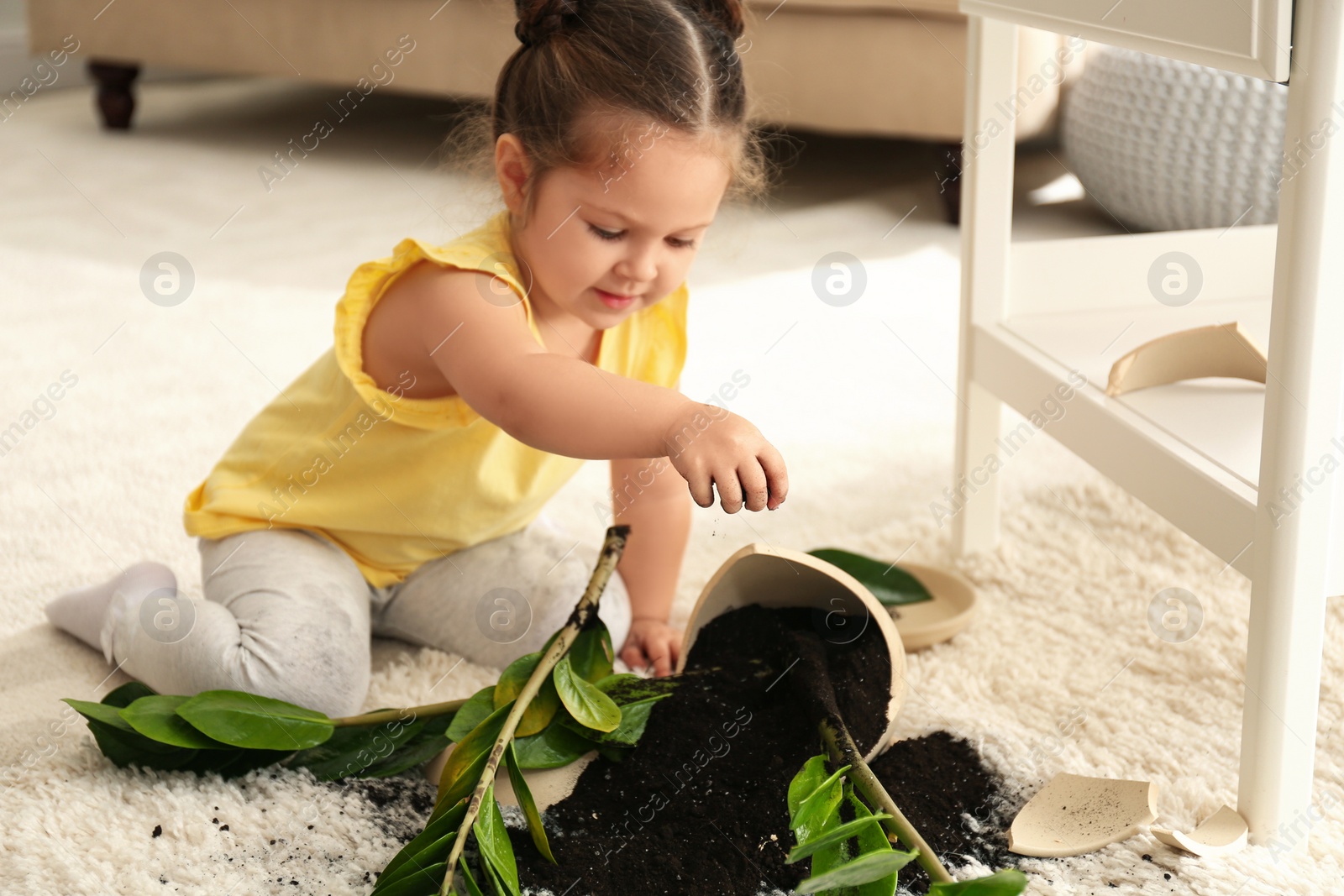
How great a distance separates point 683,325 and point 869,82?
3.60ft

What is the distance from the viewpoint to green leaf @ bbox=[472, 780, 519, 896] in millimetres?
509

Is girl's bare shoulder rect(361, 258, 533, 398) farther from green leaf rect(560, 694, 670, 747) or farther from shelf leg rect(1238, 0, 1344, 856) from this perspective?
shelf leg rect(1238, 0, 1344, 856)

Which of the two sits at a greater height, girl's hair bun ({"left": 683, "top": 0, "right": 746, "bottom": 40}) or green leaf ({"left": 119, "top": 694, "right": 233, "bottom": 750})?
girl's hair bun ({"left": 683, "top": 0, "right": 746, "bottom": 40})

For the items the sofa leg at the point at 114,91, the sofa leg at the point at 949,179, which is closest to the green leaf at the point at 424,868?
the sofa leg at the point at 949,179

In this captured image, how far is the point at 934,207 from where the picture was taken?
1.95 meters

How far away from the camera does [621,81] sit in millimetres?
676

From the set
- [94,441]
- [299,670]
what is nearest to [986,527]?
[299,670]

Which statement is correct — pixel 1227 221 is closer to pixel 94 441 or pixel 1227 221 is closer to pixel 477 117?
pixel 477 117

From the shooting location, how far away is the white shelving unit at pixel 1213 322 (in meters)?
0.51

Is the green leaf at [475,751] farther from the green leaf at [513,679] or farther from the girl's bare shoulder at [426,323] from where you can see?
the girl's bare shoulder at [426,323]

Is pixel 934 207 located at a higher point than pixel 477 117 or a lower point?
lower

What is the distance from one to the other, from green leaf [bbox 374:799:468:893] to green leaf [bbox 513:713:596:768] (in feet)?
0.21

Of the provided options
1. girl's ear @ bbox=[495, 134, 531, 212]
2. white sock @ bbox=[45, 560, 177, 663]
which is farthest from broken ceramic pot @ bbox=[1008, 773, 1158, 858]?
white sock @ bbox=[45, 560, 177, 663]

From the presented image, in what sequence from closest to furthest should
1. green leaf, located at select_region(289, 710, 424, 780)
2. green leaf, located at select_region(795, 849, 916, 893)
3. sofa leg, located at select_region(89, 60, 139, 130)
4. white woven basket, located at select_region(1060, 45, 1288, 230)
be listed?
green leaf, located at select_region(795, 849, 916, 893)
green leaf, located at select_region(289, 710, 424, 780)
white woven basket, located at select_region(1060, 45, 1288, 230)
sofa leg, located at select_region(89, 60, 139, 130)
